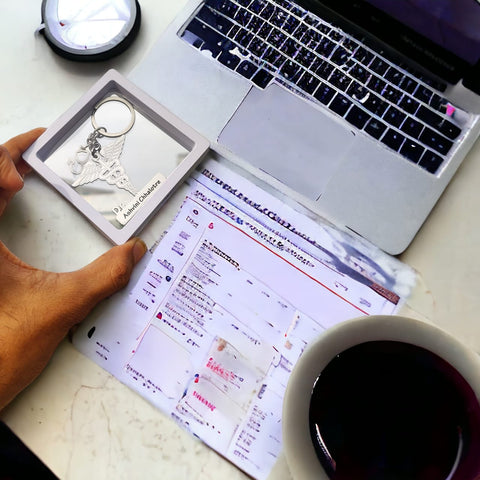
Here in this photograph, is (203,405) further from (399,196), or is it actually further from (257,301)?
(399,196)

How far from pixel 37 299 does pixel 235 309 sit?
0.20 m

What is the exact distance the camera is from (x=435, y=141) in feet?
1.72

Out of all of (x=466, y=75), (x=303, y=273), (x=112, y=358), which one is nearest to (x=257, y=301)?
(x=303, y=273)

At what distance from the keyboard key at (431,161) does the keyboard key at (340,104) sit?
0.31 feet

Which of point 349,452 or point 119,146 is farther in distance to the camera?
point 119,146

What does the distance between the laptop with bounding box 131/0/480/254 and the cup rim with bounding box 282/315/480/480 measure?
0.54ft

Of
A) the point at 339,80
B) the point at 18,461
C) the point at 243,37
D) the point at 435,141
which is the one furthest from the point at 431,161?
the point at 18,461

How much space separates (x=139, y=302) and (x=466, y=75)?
0.41 m

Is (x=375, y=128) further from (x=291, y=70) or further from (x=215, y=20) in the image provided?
(x=215, y=20)

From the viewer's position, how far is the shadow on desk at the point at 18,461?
0.72m

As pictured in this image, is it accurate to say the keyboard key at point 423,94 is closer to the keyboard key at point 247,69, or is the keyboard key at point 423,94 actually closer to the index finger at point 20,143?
the keyboard key at point 247,69

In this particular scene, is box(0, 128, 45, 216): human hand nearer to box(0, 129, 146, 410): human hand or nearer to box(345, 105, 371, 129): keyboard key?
box(0, 129, 146, 410): human hand

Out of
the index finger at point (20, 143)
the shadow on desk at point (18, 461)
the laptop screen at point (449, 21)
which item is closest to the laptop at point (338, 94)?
the laptop screen at point (449, 21)

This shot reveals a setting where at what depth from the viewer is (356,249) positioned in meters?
0.52
